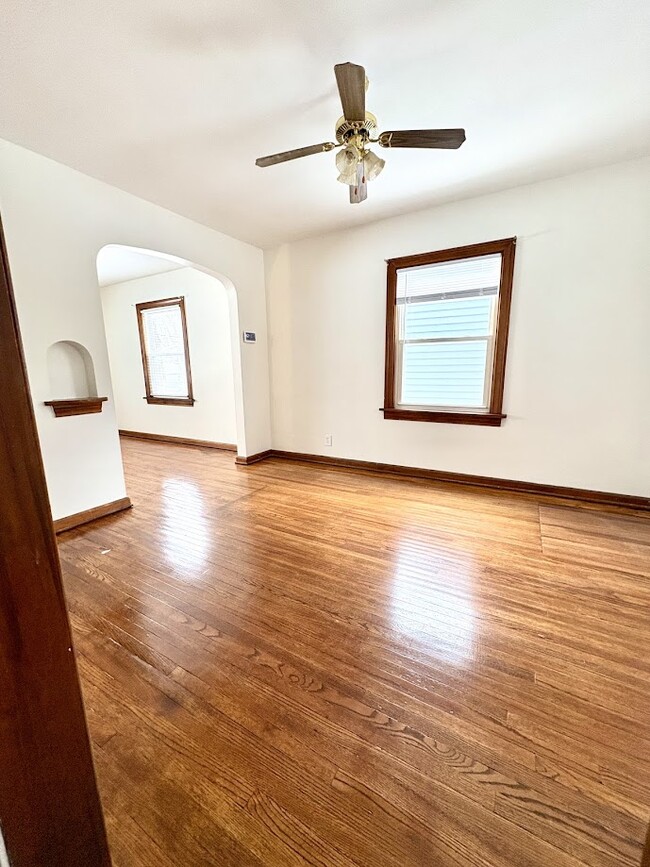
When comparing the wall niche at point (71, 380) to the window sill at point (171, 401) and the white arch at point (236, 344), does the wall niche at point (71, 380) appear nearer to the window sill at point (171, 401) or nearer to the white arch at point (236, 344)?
the white arch at point (236, 344)

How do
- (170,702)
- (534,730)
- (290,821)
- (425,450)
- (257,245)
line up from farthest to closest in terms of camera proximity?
(257,245), (425,450), (170,702), (534,730), (290,821)

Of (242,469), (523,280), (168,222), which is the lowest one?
(242,469)

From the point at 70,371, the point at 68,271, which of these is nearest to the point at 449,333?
the point at 68,271

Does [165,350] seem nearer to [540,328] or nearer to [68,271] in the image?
[68,271]

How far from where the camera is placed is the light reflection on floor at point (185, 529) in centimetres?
220

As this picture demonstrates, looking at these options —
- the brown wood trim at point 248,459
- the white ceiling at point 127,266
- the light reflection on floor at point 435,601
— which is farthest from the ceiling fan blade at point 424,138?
the brown wood trim at point 248,459

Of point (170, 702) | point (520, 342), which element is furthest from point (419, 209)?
point (170, 702)

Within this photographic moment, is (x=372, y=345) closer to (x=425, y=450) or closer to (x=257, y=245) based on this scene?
(x=425, y=450)

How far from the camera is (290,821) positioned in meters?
0.94

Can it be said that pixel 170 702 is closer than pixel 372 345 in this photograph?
Yes

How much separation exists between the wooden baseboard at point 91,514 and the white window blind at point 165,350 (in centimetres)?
262

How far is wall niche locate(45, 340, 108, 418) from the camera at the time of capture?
2537 millimetres

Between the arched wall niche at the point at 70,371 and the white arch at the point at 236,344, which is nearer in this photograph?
the arched wall niche at the point at 70,371

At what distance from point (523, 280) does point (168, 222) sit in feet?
10.6
